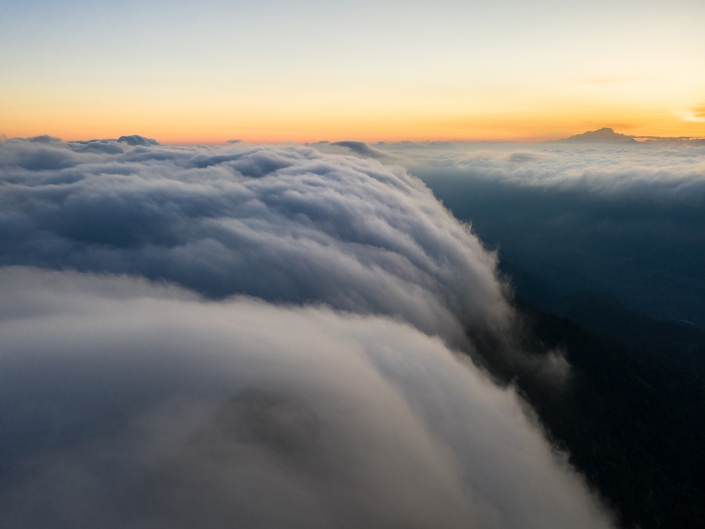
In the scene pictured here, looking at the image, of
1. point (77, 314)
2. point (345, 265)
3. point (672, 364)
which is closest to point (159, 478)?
point (77, 314)

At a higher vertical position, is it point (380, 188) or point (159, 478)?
point (380, 188)

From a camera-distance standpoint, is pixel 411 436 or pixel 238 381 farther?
pixel 411 436

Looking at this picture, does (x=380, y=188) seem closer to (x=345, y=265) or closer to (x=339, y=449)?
(x=345, y=265)

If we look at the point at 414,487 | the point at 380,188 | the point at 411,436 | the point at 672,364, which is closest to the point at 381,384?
the point at 411,436

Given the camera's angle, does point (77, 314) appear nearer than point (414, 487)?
No

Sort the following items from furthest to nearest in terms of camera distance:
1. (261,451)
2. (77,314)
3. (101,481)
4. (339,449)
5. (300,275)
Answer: (300,275)
(77,314)
(339,449)
(261,451)
(101,481)

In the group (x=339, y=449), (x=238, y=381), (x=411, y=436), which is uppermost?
(x=238, y=381)

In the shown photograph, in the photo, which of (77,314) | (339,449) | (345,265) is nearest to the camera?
(339,449)

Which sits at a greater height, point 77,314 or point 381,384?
point 77,314

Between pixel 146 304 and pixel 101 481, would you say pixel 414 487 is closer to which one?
pixel 101 481

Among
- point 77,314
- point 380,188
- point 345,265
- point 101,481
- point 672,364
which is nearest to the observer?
point 101,481
